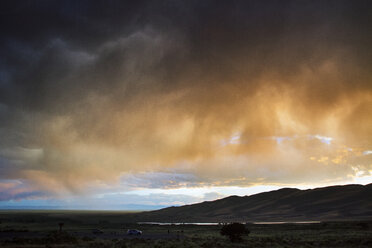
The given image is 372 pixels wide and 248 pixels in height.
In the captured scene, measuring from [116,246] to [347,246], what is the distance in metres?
26.4

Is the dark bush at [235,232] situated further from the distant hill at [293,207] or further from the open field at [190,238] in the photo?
the distant hill at [293,207]

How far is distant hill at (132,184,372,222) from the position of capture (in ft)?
404

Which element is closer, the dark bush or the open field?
the open field

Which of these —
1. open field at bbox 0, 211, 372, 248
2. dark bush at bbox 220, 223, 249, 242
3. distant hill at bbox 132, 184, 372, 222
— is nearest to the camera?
open field at bbox 0, 211, 372, 248

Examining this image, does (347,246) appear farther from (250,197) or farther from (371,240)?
(250,197)

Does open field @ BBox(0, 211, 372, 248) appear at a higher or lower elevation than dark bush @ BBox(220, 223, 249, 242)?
lower

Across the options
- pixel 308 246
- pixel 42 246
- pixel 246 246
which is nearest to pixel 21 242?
pixel 42 246

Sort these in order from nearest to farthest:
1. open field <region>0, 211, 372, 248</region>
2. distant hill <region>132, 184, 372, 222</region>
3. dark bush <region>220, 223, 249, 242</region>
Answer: open field <region>0, 211, 372, 248</region> < dark bush <region>220, 223, 249, 242</region> < distant hill <region>132, 184, 372, 222</region>

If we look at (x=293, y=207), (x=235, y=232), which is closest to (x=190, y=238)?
(x=235, y=232)

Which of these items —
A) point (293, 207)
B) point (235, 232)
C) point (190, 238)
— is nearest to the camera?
point (235, 232)

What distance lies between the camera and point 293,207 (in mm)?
149500

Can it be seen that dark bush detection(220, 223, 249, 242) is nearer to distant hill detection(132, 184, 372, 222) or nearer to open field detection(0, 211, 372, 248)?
open field detection(0, 211, 372, 248)

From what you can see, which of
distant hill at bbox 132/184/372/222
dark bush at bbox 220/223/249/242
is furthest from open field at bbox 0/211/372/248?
distant hill at bbox 132/184/372/222

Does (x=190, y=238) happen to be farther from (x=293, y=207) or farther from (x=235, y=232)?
(x=293, y=207)
